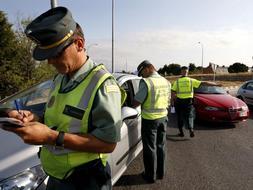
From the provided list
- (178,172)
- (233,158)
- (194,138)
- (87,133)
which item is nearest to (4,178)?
(87,133)

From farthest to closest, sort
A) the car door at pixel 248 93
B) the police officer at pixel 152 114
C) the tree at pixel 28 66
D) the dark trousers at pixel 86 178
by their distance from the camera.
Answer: the tree at pixel 28 66 < the car door at pixel 248 93 < the police officer at pixel 152 114 < the dark trousers at pixel 86 178

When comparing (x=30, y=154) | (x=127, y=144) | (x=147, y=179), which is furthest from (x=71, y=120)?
(x=147, y=179)

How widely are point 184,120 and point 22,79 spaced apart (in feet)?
66.9

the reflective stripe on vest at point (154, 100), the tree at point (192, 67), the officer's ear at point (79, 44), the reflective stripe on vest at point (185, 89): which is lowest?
the tree at point (192, 67)

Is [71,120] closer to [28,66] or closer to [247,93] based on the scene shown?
[247,93]

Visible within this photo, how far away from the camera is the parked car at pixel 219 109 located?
8773 millimetres

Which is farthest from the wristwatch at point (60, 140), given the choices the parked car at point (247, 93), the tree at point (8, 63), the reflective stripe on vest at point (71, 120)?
the tree at point (8, 63)

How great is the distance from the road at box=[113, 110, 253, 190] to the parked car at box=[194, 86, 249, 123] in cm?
58

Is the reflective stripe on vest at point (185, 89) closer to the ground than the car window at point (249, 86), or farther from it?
farther from it

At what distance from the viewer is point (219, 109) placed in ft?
29.0

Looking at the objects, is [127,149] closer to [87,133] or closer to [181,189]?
[181,189]

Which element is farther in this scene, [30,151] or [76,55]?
[30,151]

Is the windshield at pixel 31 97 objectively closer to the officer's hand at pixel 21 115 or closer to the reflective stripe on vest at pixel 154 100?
the reflective stripe on vest at pixel 154 100

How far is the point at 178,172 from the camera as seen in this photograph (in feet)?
16.8
